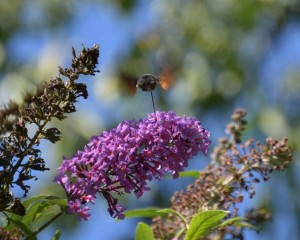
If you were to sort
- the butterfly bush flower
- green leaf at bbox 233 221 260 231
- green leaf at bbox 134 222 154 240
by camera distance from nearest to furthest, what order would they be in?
the butterfly bush flower, green leaf at bbox 134 222 154 240, green leaf at bbox 233 221 260 231

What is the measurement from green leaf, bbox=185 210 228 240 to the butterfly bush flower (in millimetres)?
135

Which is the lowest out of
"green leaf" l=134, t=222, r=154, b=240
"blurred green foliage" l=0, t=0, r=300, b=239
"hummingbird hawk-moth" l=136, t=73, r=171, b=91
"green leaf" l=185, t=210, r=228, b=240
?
"green leaf" l=134, t=222, r=154, b=240

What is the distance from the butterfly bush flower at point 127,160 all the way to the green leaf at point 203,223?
13cm

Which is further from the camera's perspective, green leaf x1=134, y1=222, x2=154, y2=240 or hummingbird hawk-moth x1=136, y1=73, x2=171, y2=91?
hummingbird hawk-moth x1=136, y1=73, x2=171, y2=91

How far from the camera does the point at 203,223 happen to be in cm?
205

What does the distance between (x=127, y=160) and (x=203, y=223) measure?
0.30 meters

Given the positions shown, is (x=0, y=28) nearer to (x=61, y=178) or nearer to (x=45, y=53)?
(x=45, y=53)

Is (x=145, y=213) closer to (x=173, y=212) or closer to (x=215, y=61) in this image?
(x=173, y=212)

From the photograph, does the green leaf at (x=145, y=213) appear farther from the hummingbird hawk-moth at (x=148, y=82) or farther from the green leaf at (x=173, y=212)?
the hummingbird hawk-moth at (x=148, y=82)

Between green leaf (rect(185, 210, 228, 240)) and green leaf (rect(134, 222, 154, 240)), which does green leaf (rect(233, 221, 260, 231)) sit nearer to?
green leaf (rect(185, 210, 228, 240))

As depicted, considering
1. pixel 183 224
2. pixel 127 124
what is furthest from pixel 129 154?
pixel 183 224

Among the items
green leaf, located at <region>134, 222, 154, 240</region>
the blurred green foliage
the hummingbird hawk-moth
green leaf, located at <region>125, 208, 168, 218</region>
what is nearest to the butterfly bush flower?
green leaf, located at <region>134, 222, 154, 240</region>

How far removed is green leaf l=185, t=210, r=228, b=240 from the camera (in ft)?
6.63

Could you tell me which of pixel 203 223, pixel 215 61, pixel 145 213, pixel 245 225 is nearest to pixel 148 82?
pixel 145 213
